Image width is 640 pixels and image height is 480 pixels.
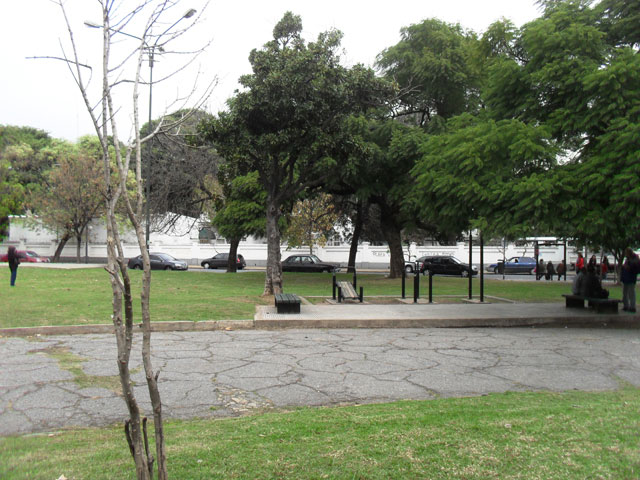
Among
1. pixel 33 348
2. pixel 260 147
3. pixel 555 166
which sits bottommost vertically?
pixel 33 348

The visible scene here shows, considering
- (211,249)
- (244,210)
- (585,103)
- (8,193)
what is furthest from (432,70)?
(8,193)

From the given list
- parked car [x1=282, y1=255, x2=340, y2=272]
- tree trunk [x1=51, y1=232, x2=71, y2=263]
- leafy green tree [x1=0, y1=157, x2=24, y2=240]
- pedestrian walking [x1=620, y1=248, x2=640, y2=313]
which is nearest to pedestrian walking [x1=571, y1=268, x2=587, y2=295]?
pedestrian walking [x1=620, y1=248, x2=640, y2=313]

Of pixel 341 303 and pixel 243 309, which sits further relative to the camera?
pixel 341 303

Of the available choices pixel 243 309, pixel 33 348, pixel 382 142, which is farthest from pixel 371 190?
pixel 33 348

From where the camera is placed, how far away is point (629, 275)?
14.2 metres

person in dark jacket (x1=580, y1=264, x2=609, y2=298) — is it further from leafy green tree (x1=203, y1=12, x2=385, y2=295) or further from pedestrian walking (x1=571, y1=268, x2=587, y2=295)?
leafy green tree (x1=203, y1=12, x2=385, y2=295)

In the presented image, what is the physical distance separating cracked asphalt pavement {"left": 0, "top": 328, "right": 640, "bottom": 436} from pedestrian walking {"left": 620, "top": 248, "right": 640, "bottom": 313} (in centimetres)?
334

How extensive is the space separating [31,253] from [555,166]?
154 ft

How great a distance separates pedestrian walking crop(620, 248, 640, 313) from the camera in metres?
14.0

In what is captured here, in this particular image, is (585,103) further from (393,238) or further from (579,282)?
(393,238)

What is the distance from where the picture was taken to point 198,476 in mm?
3541

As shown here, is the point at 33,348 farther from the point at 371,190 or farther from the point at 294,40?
the point at 371,190

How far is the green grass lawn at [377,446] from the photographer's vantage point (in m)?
3.63

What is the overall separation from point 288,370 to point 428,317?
6.03m
